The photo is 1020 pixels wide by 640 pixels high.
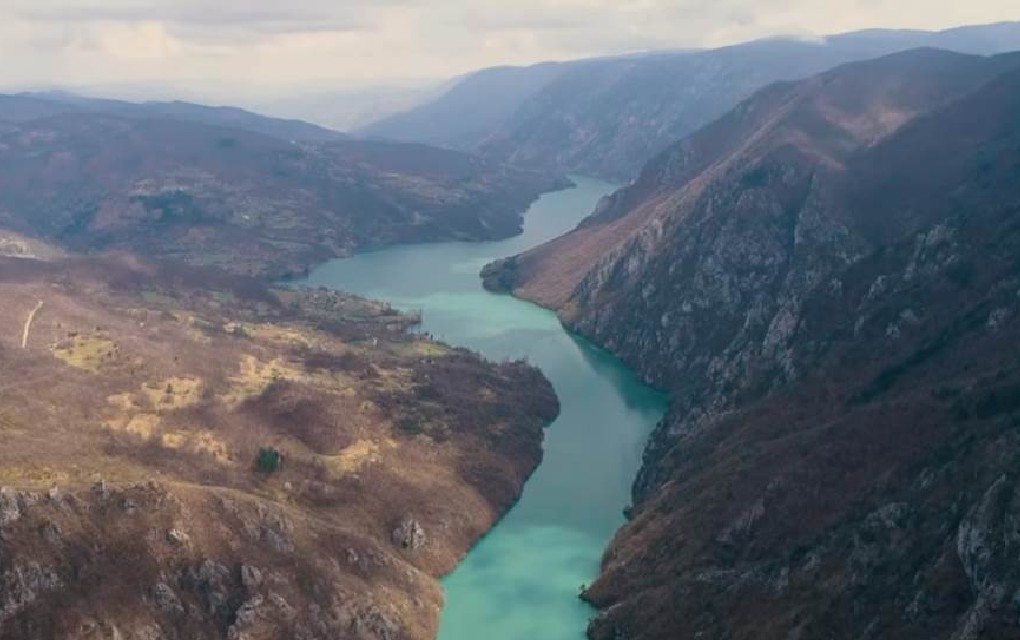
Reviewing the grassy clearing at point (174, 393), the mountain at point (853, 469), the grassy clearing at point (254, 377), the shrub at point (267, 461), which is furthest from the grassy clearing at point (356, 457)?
the mountain at point (853, 469)

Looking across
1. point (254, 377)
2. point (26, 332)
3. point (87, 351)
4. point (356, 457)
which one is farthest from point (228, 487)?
point (26, 332)

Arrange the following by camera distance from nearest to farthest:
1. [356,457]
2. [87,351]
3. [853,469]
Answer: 1. [853,469]
2. [356,457]
3. [87,351]

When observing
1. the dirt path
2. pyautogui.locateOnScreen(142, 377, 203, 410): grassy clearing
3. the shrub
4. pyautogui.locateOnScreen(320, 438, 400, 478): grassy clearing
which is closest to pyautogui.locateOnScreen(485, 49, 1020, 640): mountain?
pyautogui.locateOnScreen(320, 438, 400, 478): grassy clearing

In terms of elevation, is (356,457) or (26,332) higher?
(26,332)

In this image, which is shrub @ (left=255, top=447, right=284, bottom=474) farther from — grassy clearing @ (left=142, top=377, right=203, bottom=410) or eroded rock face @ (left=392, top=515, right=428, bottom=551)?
grassy clearing @ (left=142, top=377, right=203, bottom=410)

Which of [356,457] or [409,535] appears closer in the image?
[409,535]

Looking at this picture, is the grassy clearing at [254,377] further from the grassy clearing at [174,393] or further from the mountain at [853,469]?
the mountain at [853,469]

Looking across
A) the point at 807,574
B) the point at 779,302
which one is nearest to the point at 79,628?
the point at 807,574

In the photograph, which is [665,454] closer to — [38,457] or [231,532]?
[231,532]

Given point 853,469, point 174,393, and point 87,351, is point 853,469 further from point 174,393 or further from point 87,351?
point 87,351
